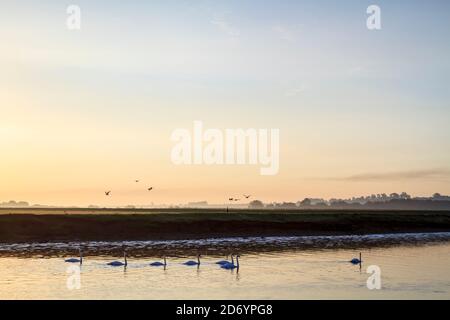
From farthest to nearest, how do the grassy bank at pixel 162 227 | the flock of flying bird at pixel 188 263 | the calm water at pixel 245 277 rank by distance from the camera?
the grassy bank at pixel 162 227 < the flock of flying bird at pixel 188 263 < the calm water at pixel 245 277

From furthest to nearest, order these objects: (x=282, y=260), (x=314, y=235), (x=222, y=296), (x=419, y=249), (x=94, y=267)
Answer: (x=314, y=235)
(x=419, y=249)
(x=282, y=260)
(x=94, y=267)
(x=222, y=296)

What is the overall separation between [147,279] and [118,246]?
105 feet

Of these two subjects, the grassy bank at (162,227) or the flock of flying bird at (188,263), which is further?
the grassy bank at (162,227)

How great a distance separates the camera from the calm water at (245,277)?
42406mm

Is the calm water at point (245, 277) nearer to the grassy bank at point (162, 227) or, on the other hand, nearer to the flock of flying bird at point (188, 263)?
the flock of flying bird at point (188, 263)

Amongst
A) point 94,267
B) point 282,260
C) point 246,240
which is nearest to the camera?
point 94,267

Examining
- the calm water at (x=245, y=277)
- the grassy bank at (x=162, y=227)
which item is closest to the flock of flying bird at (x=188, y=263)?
the calm water at (x=245, y=277)

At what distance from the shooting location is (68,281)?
47.6 m

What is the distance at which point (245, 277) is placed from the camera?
5081 centimetres

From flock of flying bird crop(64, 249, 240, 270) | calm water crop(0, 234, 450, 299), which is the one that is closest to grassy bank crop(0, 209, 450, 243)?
calm water crop(0, 234, 450, 299)

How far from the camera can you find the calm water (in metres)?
42.4

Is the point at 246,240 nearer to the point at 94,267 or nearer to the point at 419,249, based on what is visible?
the point at 419,249

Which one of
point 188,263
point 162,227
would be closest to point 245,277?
point 188,263
